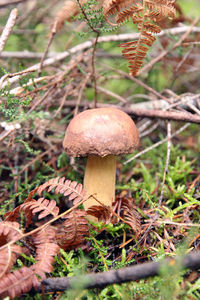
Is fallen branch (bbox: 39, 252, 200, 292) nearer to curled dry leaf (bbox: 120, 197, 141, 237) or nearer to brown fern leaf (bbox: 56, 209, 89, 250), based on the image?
brown fern leaf (bbox: 56, 209, 89, 250)

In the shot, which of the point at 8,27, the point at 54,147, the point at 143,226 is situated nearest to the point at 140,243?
the point at 143,226

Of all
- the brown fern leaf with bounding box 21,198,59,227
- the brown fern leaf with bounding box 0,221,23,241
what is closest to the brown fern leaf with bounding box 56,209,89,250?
the brown fern leaf with bounding box 21,198,59,227

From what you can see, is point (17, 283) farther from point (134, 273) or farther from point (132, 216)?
point (132, 216)

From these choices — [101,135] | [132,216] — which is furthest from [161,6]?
[132,216]

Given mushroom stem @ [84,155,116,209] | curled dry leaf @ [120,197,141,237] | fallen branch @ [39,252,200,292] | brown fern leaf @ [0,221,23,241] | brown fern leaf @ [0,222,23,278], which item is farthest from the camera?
mushroom stem @ [84,155,116,209]

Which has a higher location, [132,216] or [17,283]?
[17,283]

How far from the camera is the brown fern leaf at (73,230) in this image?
165 cm

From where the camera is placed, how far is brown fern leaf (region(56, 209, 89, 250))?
5.41 ft

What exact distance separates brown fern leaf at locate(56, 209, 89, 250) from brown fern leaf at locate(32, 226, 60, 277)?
0.13 metres

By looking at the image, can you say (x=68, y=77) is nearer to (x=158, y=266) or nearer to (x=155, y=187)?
(x=155, y=187)

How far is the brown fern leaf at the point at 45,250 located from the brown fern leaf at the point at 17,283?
5 cm

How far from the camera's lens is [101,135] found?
1.81 metres

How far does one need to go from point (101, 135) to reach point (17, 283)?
1042 mm

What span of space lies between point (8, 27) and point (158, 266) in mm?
2072
